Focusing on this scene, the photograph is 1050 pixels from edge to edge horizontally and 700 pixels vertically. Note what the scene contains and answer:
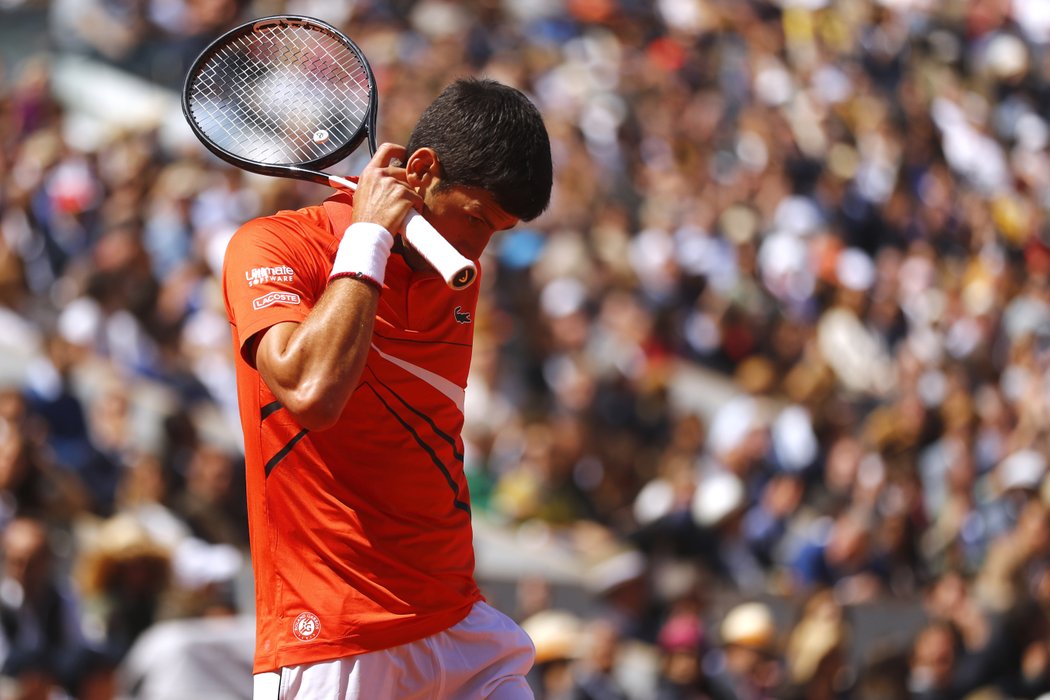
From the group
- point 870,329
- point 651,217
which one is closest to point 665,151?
point 651,217

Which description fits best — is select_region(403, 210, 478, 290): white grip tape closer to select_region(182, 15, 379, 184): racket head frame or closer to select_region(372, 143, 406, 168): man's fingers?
select_region(372, 143, 406, 168): man's fingers

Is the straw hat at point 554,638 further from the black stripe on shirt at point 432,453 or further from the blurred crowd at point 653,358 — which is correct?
the black stripe on shirt at point 432,453

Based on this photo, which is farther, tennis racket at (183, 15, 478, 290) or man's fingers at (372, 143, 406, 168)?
tennis racket at (183, 15, 478, 290)

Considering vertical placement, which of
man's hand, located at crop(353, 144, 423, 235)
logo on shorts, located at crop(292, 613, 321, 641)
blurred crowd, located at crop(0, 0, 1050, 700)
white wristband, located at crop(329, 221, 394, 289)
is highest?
man's hand, located at crop(353, 144, 423, 235)

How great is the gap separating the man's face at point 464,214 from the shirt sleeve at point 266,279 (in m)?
0.28

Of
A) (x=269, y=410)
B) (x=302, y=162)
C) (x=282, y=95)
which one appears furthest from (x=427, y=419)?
(x=282, y=95)

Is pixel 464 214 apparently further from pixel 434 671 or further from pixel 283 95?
pixel 434 671

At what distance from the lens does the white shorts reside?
333cm

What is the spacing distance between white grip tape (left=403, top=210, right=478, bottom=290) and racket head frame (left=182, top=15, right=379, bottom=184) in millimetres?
369

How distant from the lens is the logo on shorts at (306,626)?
3.33 meters

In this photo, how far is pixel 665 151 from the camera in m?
15.1

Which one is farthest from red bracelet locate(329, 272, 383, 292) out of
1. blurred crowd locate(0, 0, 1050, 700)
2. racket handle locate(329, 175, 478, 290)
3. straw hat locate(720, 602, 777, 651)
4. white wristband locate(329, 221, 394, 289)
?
straw hat locate(720, 602, 777, 651)

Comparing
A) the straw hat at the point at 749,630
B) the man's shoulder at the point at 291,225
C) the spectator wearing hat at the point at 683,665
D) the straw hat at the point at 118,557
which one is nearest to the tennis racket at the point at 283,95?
the man's shoulder at the point at 291,225

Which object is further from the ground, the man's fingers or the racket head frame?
the man's fingers
